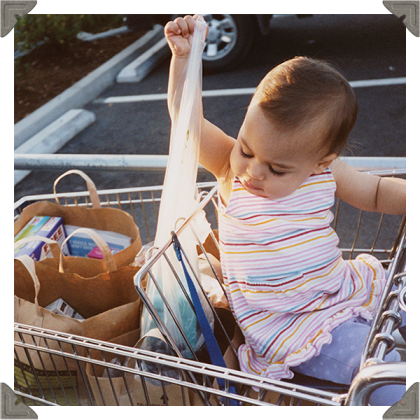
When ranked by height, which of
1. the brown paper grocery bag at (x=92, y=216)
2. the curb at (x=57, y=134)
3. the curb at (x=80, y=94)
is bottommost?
the curb at (x=57, y=134)

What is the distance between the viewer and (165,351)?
1.49 m

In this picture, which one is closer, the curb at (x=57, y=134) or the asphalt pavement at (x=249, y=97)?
the asphalt pavement at (x=249, y=97)

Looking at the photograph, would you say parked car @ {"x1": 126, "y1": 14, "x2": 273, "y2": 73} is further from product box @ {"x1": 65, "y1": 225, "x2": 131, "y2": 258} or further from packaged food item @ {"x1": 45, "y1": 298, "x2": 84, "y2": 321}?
packaged food item @ {"x1": 45, "y1": 298, "x2": 84, "y2": 321}

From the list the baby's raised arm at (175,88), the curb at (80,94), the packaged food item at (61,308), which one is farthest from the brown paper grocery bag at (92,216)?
the curb at (80,94)

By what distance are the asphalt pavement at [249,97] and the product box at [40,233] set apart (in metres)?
1.76

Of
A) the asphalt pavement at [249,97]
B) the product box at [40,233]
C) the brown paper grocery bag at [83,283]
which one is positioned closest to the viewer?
the brown paper grocery bag at [83,283]

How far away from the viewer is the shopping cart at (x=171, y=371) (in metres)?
1.06

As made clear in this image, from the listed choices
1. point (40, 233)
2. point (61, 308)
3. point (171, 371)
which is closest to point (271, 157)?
point (171, 371)

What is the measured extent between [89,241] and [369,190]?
1.27 m

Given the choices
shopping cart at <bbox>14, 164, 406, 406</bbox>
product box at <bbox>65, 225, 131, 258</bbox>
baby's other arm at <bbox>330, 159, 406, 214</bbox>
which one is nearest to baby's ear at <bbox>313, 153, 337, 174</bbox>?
baby's other arm at <bbox>330, 159, 406, 214</bbox>

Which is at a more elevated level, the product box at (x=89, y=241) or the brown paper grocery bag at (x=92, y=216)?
the brown paper grocery bag at (x=92, y=216)

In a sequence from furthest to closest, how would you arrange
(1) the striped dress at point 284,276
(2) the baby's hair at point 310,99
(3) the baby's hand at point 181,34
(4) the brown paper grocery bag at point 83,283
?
1. (4) the brown paper grocery bag at point 83,283
2. (1) the striped dress at point 284,276
3. (3) the baby's hand at point 181,34
4. (2) the baby's hair at point 310,99

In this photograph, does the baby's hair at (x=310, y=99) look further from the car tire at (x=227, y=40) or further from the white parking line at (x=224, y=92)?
the car tire at (x=227, y=40)

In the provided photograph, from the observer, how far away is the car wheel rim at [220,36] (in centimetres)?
546
